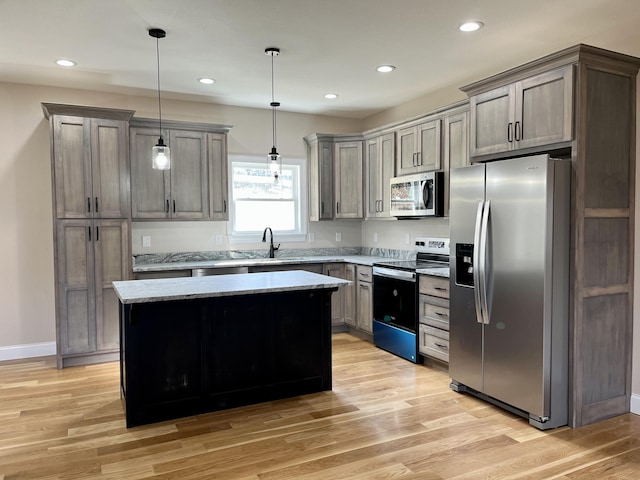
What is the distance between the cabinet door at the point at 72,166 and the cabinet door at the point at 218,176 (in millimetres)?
1194

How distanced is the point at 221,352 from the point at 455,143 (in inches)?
107

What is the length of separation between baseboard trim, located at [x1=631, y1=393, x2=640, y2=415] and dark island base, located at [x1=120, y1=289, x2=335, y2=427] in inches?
84.7

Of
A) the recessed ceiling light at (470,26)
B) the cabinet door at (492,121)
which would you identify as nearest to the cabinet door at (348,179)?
the cabinet door at (492,121)

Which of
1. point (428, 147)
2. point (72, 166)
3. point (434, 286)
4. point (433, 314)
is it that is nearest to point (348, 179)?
point (428, 147)

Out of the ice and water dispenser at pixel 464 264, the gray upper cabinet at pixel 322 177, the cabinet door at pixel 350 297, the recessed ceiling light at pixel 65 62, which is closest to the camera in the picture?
the ice and water dispenser at pixel 464 264

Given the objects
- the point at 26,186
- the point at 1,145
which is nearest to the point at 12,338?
the point at 26,186

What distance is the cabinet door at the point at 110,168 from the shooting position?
4363 mm

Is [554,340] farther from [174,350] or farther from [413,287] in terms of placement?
[174,350]

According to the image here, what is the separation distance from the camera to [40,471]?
2512 mm

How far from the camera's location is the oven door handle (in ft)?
14.2

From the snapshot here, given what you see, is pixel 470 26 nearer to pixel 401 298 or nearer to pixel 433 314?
pixel 433 314

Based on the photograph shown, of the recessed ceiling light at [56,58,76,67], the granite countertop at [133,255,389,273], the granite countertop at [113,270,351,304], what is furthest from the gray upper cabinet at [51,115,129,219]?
the granite countertop at [113,270,351,304]

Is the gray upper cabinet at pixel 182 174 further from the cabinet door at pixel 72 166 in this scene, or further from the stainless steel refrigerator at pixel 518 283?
the stainless steel refrigerator at pixel 518 283

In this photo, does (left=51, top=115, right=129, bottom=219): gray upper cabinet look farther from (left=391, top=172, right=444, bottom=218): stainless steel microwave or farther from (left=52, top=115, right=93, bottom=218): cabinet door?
(left=391, top=172, right=444, bottom=218): stainless steel microwave
